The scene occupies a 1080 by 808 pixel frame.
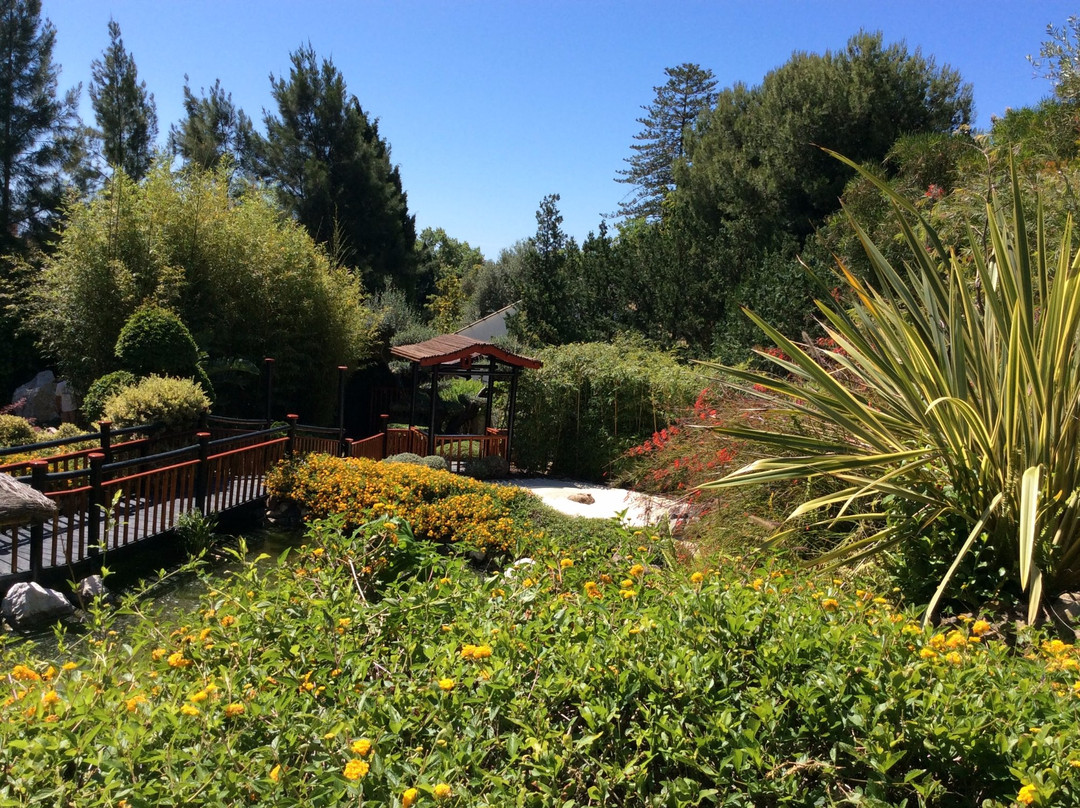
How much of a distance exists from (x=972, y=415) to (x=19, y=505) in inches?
210

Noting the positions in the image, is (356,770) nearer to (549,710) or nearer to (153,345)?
(549,710)

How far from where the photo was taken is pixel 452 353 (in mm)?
12000

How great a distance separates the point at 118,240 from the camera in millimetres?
11758

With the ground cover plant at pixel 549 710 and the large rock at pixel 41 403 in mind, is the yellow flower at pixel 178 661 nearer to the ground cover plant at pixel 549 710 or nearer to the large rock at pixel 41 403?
the ground cover plant at pixel 549 710

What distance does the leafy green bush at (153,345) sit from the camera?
1021 cm

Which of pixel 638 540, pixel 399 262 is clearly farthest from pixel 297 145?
pixel 638 540

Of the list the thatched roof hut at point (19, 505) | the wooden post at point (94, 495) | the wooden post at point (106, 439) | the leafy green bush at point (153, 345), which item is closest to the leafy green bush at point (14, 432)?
the leafy green bush at point (153, 345)

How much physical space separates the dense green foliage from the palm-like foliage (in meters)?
10.7

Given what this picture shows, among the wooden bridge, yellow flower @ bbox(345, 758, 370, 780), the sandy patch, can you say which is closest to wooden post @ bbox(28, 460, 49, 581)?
the wooden bridge

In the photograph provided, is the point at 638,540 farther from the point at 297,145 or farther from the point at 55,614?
the point at 297,145

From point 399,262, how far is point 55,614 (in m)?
23.6

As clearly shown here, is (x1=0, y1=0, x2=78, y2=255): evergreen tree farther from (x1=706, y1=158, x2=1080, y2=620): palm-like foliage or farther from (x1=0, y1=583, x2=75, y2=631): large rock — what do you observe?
(x1=706, y1=158, x2=1080, y2=620): palm-like foliage

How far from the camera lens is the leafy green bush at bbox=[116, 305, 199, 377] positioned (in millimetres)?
10211

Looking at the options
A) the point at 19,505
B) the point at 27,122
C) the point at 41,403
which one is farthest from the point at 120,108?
the point at 19,505
